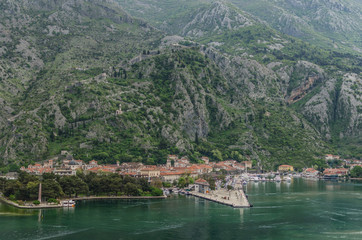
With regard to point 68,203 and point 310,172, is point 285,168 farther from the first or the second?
point 68,203

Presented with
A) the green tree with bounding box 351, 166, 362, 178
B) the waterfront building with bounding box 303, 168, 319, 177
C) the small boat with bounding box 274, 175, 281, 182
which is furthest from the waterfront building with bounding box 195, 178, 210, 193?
the green tree with bounding box 351, 166, 362, 178

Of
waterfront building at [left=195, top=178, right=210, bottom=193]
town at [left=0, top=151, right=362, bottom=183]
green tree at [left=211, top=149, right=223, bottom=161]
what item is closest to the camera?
waterfront building at [left=195, top=178, right=210, bottom=193]

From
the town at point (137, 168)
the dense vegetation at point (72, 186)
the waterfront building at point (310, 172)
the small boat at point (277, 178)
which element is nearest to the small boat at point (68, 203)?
the dense vegetation at point (72, 186)

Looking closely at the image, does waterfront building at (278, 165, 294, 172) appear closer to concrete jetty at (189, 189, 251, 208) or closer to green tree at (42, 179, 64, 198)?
concrete jetty at (189, 189, 251, 208)

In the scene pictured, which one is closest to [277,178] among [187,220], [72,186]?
[72,186]

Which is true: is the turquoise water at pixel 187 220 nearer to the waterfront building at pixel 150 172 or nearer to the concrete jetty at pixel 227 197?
the concrete jetty at pixel 227 197
